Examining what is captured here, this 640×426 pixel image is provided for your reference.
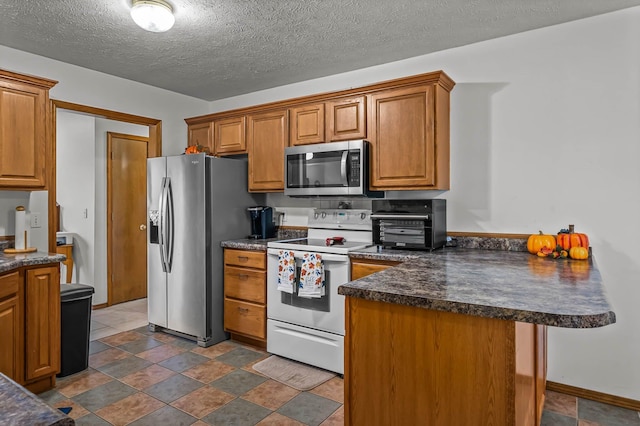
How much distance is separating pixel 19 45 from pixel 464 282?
3648 mm

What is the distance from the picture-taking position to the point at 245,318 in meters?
3.63

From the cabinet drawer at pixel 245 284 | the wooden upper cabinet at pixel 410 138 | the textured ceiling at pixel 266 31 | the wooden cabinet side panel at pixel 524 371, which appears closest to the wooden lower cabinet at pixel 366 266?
the wooden upper cabinet at pixel 410 138

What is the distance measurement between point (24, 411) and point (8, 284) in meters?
2.31

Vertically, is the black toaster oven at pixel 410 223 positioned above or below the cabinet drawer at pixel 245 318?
above

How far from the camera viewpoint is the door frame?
3.44 m

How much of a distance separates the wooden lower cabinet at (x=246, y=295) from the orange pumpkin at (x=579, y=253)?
2.25 metres

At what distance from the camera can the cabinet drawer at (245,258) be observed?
3.53 metres

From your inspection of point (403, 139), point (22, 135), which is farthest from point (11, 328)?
point (403, 139)

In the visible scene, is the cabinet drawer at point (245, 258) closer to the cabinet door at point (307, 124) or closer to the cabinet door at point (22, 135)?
the cabinet door at point (307, 124)

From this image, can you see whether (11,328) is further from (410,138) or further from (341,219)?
(410,138)

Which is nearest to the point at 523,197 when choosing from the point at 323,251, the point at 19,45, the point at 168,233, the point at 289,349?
the point at 323,251

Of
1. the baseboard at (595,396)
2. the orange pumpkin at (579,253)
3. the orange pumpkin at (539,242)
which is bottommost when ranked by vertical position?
the baseboard at (595,396)

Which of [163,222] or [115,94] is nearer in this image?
[163,222]

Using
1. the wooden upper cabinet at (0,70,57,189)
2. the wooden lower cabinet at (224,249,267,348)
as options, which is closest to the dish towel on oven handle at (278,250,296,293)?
the wooden lower cabinet at (224,249,267,348)
